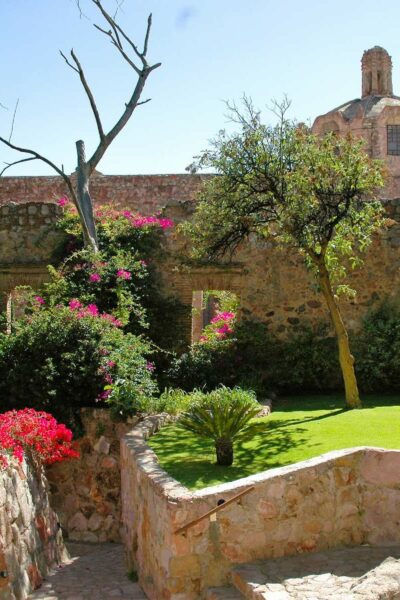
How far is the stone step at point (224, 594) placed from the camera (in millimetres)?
5598

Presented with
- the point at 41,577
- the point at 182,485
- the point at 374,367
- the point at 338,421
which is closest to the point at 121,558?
the point at 41,577

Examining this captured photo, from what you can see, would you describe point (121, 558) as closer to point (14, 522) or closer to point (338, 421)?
point (14, 522)

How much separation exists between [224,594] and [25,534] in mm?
2444

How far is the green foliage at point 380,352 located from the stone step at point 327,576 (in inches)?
253

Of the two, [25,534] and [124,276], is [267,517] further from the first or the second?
[124,276]

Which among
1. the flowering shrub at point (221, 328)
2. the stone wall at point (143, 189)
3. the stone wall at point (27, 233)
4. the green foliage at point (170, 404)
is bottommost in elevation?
the green foliage at point (170, 404)

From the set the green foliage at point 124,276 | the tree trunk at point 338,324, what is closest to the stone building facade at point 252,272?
the green foliage at point 124,276

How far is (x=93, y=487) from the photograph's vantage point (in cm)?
924

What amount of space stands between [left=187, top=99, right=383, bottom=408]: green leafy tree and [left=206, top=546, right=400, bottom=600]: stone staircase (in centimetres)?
458

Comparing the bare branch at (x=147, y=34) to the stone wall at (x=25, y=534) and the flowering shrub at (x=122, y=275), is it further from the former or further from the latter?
the stone wall at (x=25, y=534)

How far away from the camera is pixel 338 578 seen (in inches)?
220

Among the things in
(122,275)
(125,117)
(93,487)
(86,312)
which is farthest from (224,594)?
(125,117)

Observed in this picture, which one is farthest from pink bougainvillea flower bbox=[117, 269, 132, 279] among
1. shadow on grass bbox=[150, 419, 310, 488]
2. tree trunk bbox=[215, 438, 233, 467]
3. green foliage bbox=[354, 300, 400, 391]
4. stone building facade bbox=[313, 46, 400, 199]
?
stone building facade bbox=[313, 46, 400, 199]

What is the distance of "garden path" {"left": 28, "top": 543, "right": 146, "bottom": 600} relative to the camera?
6.89 m
